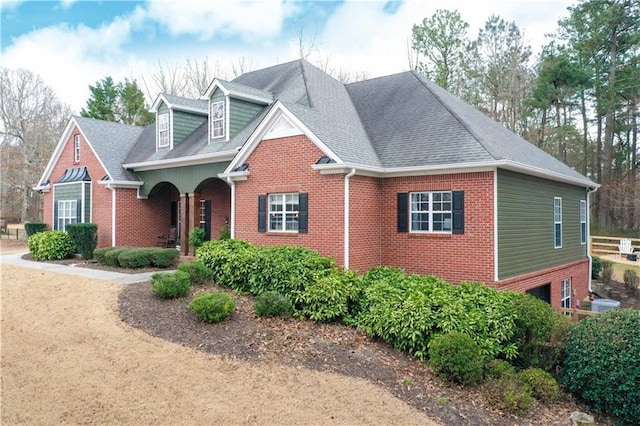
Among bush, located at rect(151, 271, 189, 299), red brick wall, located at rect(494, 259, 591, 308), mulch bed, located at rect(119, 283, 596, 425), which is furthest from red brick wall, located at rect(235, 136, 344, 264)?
red brick wall, located at rect(494, 259, 591, 308)

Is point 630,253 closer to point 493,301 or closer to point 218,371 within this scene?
point 493,301

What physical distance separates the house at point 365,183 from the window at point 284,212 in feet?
0.13

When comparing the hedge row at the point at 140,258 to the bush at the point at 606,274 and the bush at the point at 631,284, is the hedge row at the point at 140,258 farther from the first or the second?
the bush at the point at 606,274

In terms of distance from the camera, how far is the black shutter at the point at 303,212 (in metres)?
13.3

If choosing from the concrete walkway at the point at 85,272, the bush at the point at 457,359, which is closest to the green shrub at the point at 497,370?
the bush at the point at 457,359

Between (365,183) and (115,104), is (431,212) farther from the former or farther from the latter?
(115,104)

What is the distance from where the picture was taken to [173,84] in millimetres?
41438

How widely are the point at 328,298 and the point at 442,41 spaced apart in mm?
27380

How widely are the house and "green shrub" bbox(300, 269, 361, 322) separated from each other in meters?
2.22

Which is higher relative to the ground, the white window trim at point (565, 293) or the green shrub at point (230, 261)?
the green shrub at point (230, 261)

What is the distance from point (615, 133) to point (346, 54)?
2256 centimetres

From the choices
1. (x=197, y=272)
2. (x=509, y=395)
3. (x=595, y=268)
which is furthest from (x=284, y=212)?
(x=595, y=268)

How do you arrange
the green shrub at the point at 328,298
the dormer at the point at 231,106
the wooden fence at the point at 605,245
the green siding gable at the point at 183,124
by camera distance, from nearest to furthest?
the green shrub at the point at 328,298 < the dormer at the point at 231,106 < the green siding gable at the point at 183,124 < the wooden fence at the point at 605,245

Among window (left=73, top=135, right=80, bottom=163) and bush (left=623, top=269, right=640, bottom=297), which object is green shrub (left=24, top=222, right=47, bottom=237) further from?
bush (left=623, top=269, right=640, bottom=297)
